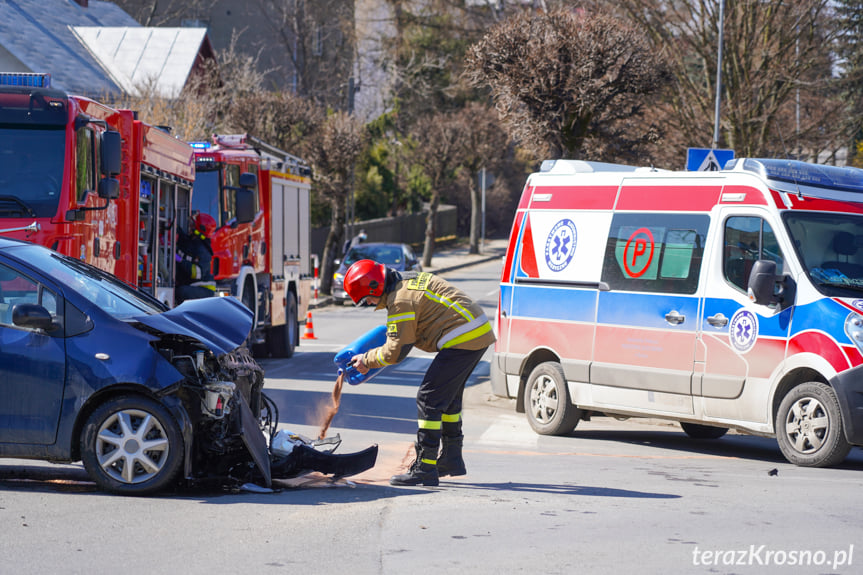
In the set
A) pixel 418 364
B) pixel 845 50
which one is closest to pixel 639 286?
pixel 418 364

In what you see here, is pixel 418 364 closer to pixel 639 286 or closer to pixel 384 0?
pixel 639 286

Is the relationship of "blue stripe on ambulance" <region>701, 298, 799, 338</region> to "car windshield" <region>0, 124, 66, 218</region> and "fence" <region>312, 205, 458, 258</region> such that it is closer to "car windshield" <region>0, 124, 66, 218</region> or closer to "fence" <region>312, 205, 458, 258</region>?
"car windshield" <region>0, 124, 66, 218</region>

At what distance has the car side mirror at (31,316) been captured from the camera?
6656mm

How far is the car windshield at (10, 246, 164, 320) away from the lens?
698 cm

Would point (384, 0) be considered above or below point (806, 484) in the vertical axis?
above

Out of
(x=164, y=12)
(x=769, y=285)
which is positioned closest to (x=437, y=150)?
(x=164, y=12)

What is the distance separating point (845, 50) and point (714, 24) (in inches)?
287

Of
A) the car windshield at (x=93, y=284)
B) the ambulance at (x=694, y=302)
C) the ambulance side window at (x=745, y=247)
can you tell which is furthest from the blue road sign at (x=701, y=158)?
the car windshield at (x=93, y=284)

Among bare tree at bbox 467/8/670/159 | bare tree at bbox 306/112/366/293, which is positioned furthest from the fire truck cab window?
bare tree at bbox 306/112/366/293

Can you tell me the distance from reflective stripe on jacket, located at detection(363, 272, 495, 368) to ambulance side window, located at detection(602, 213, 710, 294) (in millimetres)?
3027

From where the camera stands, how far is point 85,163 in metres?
10.7

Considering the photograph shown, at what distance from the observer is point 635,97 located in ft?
54.5

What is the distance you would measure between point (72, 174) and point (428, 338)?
182 inches

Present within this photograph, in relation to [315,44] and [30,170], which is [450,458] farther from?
[315,44]
